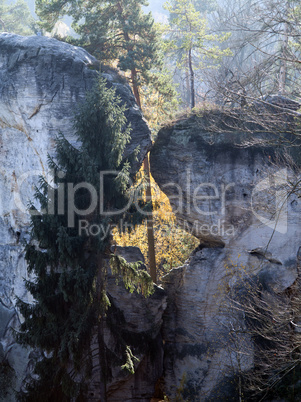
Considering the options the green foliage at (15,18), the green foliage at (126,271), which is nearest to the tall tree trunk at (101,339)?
the green foliage at (126,271)

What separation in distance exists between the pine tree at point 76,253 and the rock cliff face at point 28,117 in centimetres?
182

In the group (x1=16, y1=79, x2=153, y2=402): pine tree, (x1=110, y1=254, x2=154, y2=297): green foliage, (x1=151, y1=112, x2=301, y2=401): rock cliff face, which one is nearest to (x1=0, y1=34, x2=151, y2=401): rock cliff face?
(x1=151, y1=112, x2=301, y2=401): rock cliff face

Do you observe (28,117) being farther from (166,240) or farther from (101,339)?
(166,240)

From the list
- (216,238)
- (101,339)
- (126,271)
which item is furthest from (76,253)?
(216,238)

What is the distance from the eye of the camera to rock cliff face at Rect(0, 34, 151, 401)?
10.5 m

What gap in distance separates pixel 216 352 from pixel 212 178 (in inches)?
166

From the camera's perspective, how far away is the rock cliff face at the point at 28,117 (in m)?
10.5

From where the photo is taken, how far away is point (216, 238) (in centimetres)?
1083

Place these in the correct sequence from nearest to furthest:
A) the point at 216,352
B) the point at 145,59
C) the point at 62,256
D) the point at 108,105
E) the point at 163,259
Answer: the point at 62,256
the point at 108,105
the point at 216,352
the point at 145,59
the point at 163,259

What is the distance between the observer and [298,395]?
916 centimetres

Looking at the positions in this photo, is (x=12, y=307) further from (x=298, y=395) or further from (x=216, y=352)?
(x=298, y=395)

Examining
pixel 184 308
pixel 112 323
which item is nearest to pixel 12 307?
pixel 112 323

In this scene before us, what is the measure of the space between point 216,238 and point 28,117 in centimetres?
552

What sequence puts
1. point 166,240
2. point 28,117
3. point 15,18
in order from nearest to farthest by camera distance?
point 28,117
point 166,240
point 15,18
